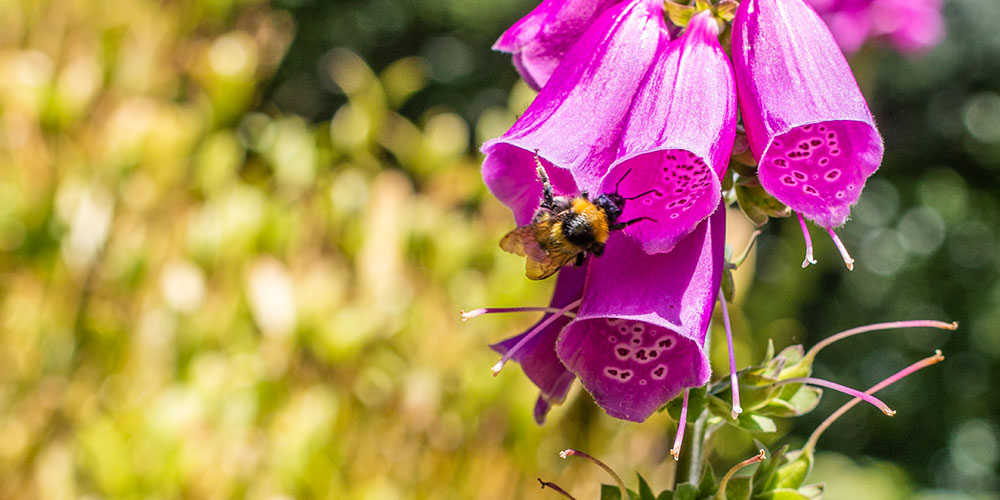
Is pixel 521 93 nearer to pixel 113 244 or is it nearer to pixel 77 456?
pixel 113 244

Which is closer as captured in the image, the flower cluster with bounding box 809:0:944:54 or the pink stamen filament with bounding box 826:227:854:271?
the pink stamen filament with bounding box 826:227:854:271

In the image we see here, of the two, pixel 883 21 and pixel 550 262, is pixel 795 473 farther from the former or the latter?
pixel 883 21

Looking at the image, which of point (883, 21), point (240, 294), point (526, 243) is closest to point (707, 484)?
point (526, 243)

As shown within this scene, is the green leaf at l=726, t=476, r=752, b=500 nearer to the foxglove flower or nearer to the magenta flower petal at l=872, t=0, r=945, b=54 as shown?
the foxglove flower

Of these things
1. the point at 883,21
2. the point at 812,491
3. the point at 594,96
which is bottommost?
the point at 883,21

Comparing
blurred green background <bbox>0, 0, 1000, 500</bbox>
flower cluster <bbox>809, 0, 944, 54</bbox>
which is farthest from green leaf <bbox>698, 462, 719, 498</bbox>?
flower cluster <bbox>809, 0, 944, 54</bbox>

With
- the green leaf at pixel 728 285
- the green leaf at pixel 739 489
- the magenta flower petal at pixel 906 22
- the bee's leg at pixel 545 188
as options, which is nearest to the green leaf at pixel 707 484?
the green leaf at pixel 739 489
